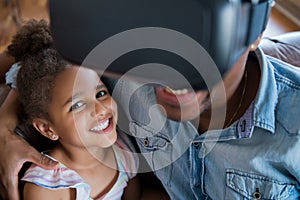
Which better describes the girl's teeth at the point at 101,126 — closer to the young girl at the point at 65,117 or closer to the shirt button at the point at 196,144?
the young girl at the point at 65,117

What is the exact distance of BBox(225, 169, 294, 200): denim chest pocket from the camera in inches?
29.0

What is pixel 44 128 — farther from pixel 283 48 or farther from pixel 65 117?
pixel 283 48

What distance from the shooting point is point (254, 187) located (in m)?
0.76

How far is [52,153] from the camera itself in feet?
3.05

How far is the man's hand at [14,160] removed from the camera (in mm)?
850

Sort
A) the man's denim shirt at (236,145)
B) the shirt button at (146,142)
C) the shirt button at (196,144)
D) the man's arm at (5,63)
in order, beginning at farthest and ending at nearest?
the man's arm at (5,63)
the shirt button at (146,142)
the shirt button at (196,144)
the man's denim shirt at (236,145)

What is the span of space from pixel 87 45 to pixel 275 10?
1.98 meters

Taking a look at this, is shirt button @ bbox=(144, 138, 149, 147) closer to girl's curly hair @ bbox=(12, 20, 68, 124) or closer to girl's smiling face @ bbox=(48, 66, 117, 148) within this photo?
girl's smiling face @ bbox=(48, 66, 117, 148)

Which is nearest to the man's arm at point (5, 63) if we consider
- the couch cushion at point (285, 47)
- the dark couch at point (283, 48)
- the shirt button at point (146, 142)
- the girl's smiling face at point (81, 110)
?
the dark couch at point (283, 48)

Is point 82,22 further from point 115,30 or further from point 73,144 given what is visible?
point 73,144

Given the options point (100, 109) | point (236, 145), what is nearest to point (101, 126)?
point (100, 109)

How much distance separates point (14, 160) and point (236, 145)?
0.42 meters

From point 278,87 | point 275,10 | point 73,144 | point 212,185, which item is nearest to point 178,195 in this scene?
point 212,185

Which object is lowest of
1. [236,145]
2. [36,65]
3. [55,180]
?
[55,180]
